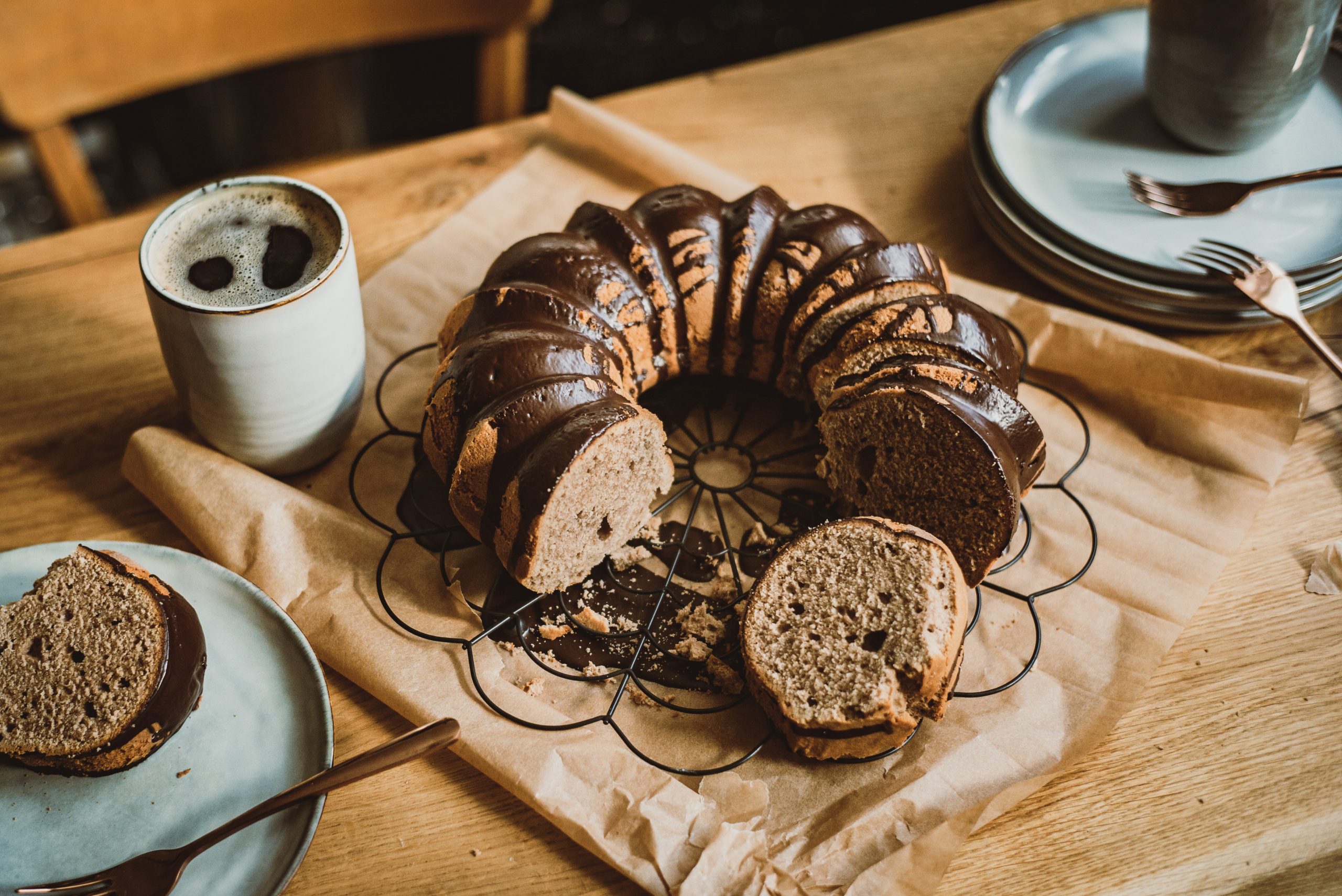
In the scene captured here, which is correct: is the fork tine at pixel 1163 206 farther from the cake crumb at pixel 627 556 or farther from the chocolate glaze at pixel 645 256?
the cake crumb at pixel 627 556

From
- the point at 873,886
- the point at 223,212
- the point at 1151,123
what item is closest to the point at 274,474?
the point at 223,212

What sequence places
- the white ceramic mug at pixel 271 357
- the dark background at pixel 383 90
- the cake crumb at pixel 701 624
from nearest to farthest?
the white ceramic mug at pixel 271 357, the cake crumb at pixel 701 624, the dark background at pixel 383 90

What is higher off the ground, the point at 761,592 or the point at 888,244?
the point at 888,244

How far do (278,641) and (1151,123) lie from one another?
2.21 m

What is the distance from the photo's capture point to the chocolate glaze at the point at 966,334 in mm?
1803

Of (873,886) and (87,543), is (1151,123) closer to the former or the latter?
(873,886)

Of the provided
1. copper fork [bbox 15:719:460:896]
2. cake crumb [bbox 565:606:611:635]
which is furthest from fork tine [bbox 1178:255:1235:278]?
copper fork [bbox 15:719:460:896]

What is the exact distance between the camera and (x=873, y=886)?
146 cm

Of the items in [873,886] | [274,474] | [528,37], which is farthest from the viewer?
[528,37]

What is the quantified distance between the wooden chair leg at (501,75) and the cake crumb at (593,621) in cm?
167

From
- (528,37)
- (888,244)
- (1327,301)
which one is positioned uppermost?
(888,244)

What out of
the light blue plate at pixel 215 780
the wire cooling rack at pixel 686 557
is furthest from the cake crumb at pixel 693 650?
the light blue plate at pixel 215 780

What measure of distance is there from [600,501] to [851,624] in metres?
0.46

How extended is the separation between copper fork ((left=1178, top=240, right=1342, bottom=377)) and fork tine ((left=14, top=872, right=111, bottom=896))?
7.27ft
